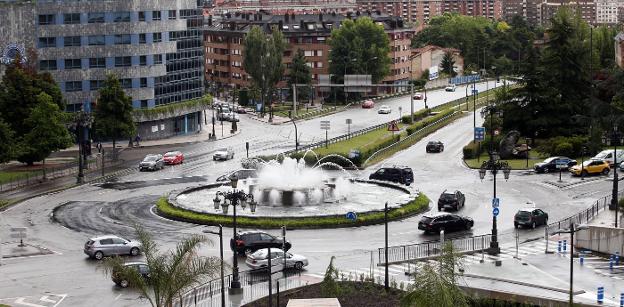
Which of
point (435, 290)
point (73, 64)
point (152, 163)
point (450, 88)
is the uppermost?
point (73, 64)

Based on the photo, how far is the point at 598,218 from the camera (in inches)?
2876

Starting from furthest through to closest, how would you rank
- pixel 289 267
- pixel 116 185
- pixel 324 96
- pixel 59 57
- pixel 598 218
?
pixel 324 96 < pixel 59 57 < pixel 116 185 < pixel 598 218 < pixel 289 267

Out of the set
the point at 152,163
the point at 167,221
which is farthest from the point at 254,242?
the point at 152,163

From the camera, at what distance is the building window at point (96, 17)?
12006 centimetres

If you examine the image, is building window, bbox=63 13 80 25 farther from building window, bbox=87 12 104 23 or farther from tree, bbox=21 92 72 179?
tree, bbox=21 92 72 179

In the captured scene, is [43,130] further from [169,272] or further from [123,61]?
[169,272]

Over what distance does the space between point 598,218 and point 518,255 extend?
37.3ft

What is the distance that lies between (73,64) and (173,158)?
2161 cm

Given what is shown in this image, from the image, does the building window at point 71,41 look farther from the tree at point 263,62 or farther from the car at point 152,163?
the tree at point 263,62

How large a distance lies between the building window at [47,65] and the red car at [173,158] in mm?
20590

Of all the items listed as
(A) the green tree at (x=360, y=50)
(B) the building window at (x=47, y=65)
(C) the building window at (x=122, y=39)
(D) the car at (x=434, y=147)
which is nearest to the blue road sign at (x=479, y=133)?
(D) the car at (x=434, y=147)

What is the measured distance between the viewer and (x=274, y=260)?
58.8m

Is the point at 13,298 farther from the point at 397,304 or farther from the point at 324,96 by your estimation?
the point at 324,96

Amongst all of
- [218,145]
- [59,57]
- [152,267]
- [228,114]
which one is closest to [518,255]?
[152,267]
